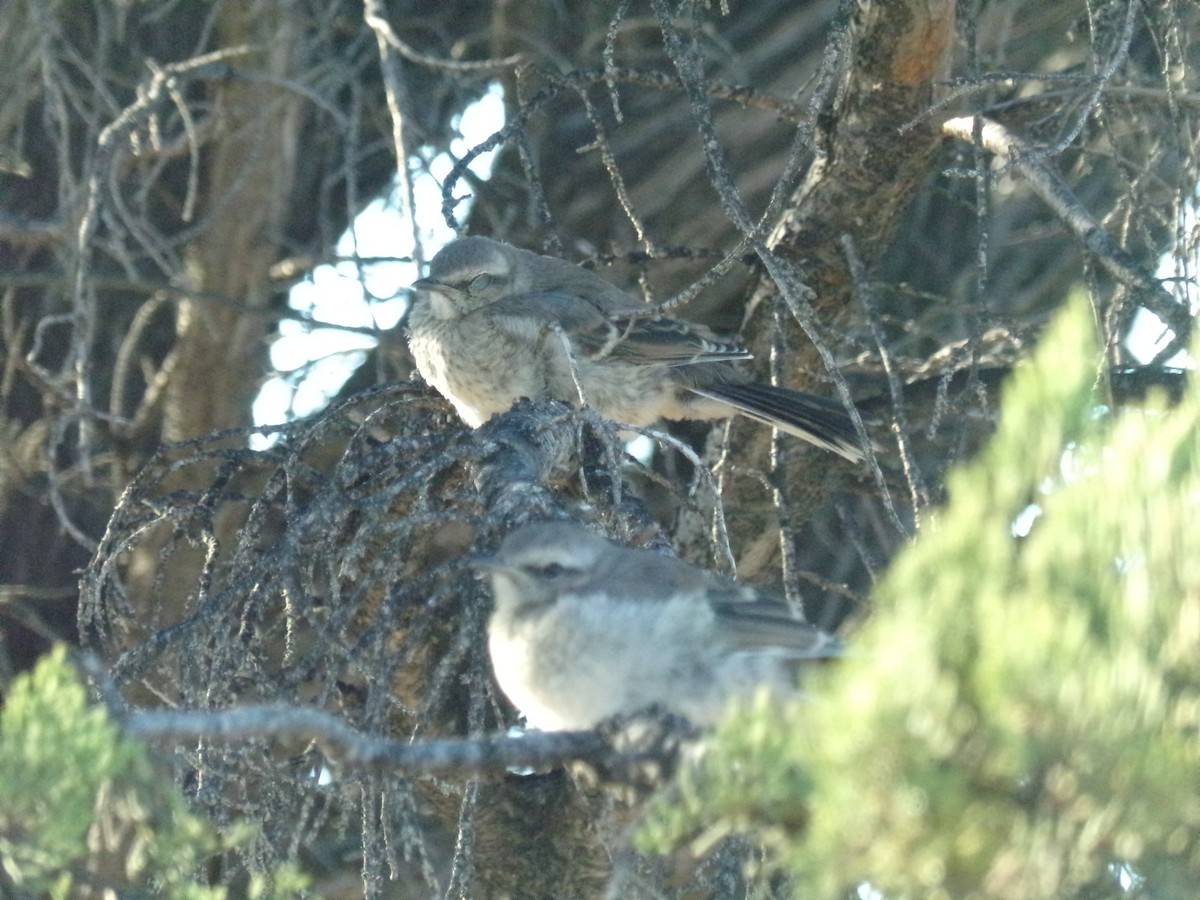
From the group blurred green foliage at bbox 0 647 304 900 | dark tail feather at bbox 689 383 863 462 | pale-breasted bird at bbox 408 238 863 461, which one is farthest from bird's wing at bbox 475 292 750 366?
blurred green foliage at bbox 0 647 304 900

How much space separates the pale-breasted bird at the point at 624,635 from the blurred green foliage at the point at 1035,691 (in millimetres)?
1077

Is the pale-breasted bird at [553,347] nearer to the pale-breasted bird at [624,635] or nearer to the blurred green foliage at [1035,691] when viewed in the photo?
the pale-breasted bird at [624,635]

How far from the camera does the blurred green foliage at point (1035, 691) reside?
1.33m

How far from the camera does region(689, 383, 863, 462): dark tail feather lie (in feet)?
15.8

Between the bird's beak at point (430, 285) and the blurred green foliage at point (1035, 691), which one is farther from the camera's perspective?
the bird's beak at point (430, 285)

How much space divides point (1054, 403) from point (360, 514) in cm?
240

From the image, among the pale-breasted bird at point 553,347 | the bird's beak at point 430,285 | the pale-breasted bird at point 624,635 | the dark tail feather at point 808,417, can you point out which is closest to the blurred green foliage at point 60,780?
the pale-breasted bird at point 624,635

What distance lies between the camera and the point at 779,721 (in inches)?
68.2

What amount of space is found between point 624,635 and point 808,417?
2.34m

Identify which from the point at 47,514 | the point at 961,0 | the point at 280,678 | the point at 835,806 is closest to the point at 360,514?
the point at 280,678

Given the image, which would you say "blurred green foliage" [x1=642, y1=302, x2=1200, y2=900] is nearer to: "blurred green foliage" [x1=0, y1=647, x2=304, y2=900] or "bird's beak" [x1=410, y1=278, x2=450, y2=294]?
"blurred green foliage" [x1=0, y1=647, x2=304, y2=900]

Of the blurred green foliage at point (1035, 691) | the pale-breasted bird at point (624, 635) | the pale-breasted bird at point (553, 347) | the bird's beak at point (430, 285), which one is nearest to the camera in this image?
the blurred green foliage at point (1035, 691)

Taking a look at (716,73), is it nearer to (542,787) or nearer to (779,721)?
(542,787)

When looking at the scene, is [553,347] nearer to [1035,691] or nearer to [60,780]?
[60,780]
